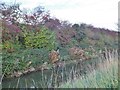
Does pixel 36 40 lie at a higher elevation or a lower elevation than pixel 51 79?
higher

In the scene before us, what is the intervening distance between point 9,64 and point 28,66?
1412 mm

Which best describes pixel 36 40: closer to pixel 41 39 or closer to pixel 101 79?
pixel 41 39

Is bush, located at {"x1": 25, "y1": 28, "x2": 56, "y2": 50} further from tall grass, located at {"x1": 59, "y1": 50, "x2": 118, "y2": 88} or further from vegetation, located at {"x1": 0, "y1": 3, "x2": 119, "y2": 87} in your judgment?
tall grass, located at {"x1": 59, "y1": 50, "x2": 118, "y2": 88}

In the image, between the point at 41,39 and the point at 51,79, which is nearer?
the point at 51,79

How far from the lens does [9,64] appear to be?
1060cm

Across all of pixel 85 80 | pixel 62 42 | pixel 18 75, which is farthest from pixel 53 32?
pixel 85 80

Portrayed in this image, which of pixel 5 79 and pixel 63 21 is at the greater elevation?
pixel 63 21

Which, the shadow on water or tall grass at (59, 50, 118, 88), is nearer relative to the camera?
tall grass at (59, 50, 118, 88)

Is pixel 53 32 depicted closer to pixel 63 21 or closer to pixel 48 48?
pixel 48 48

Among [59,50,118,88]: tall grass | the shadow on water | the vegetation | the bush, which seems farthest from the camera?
the bush

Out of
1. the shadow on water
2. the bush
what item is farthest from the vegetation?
the shadow on water

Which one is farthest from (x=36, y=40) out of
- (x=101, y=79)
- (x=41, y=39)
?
(x=101, y=79)

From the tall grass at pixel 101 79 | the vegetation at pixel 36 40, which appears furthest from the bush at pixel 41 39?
the tall grass at pixel 101 79

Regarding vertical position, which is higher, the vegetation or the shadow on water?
the vegetation
